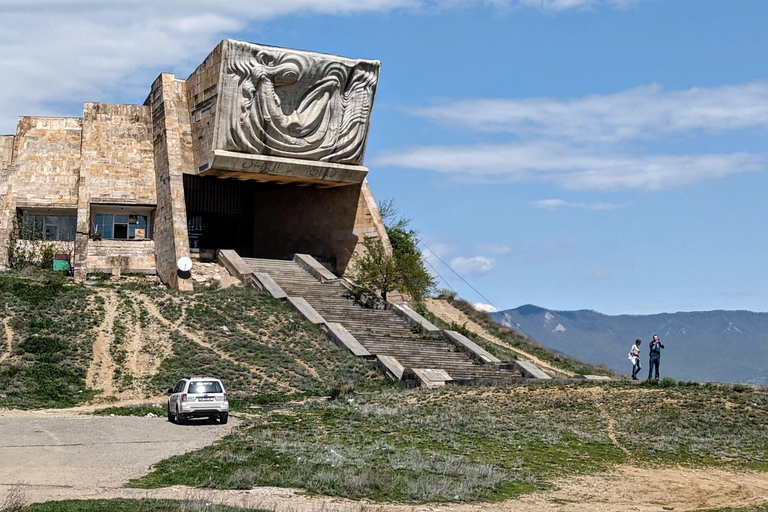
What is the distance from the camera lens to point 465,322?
46.7 m

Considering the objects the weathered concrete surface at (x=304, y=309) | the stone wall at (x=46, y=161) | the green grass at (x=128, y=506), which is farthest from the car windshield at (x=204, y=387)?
the stone wall at (x=46, y=161)

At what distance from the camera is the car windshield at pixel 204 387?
2361 centimetres

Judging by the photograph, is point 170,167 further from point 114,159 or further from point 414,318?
point 414,318

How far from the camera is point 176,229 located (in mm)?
41312

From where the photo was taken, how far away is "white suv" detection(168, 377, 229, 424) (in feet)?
76.4

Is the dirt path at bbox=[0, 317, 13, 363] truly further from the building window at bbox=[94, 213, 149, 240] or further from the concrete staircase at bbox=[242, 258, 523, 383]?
the building window at bbox=[94, 213, 149, 240]

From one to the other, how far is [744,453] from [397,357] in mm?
15098

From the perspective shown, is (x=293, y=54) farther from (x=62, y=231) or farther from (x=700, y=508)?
(x=700, y=508)

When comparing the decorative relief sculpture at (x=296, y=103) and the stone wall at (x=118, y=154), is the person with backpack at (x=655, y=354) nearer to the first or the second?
the decorative relief sculpture at (x=296, y=103)

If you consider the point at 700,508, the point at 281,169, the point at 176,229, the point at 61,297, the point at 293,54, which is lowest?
the point at 700,508

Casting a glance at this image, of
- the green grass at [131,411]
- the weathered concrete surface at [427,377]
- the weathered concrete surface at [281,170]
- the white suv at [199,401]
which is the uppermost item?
the weathered concrete surface at [281,170]

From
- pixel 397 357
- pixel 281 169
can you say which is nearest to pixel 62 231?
pixel 281 169

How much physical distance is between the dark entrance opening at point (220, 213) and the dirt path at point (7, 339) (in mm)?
17197

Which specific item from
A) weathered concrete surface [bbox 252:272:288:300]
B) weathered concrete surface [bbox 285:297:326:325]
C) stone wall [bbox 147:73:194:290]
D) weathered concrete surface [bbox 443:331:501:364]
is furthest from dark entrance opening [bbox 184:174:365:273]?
weathered concrete surface [bbox 443:331:501:364]
